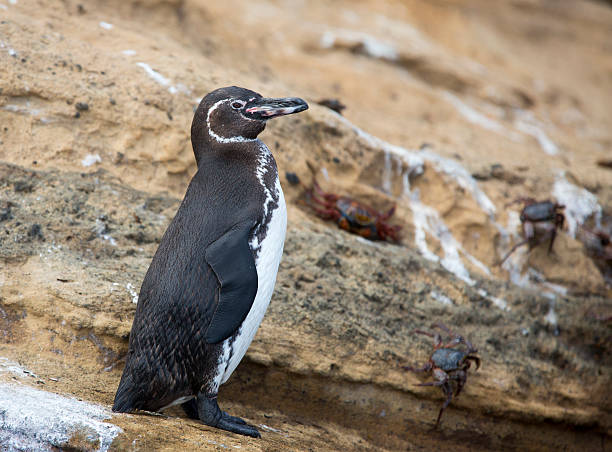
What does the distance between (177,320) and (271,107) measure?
129 centimetres

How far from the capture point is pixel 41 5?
5.69m

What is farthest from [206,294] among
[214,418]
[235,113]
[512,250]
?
[512,250]

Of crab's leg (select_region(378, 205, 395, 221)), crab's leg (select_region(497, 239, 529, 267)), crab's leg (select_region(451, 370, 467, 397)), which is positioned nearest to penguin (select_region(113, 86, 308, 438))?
crab's leg (select_region(451, 370, 467, 397))

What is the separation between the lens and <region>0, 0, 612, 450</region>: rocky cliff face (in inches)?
144

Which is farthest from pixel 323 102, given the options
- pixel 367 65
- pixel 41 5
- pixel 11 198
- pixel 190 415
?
pixel 190 415

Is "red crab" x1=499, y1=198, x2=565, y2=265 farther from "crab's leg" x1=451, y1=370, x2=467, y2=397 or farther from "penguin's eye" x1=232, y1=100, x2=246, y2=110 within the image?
"penguin's eye" x1=232, y1=100, x2=246, y2=110

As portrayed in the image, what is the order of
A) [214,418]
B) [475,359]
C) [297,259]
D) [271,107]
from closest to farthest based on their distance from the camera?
1. [214,418]
2. [271,107]
3. [475,359]
4. [297,259]

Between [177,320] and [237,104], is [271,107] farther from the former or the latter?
[177,320]

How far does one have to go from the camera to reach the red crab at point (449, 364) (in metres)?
4.31

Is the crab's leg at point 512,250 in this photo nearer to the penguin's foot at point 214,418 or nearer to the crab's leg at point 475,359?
the crab's leg at point 475,359

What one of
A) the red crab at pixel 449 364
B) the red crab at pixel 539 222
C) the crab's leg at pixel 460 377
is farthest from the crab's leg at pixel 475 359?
the red crab at pixel 539 222

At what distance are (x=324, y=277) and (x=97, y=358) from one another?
5.41 feet

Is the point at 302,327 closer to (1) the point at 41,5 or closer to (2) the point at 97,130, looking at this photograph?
(2) the point at 97,130

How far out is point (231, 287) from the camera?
314 cm
